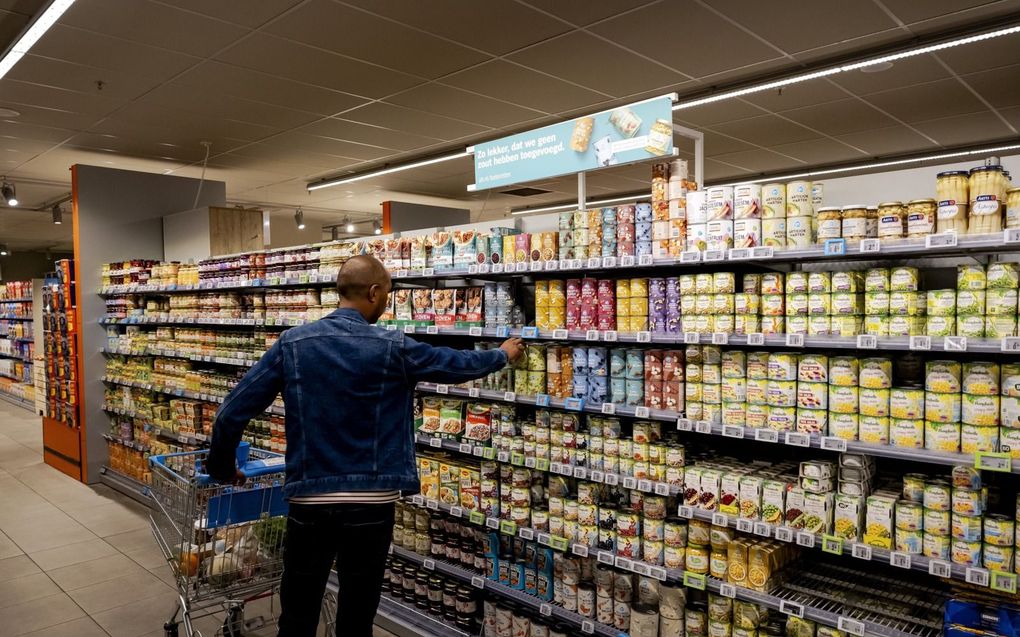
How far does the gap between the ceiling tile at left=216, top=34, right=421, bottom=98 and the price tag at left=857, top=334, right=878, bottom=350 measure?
4.81m

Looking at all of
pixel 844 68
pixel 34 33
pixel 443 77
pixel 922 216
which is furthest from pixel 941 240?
pixel 34 33

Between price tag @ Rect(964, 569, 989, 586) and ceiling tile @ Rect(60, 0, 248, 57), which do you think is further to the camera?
ceiling tile @ Rect(60, 0, 248, 57)

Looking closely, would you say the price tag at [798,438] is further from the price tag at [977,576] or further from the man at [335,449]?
the man at [335,449]

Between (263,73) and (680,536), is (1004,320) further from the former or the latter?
(263,73)

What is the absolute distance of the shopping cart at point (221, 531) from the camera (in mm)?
3141

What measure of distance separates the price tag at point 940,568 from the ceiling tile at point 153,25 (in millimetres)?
5431

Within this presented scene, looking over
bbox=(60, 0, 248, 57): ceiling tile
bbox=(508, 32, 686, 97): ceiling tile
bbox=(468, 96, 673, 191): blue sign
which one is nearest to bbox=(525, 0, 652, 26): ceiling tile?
bbox=(508, 32, 686, 97): ceiling tile

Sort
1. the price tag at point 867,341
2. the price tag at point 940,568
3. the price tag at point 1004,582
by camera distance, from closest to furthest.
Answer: the price tag at point 1004,582
the price tag at point 940,568
the price tag at point 867,341

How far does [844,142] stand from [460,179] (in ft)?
20.0

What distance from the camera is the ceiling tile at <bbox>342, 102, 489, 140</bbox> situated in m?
7.43

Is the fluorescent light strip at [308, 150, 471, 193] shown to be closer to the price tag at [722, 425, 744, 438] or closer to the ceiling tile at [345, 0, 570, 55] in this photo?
the ceiling tile at [345, 0, 570, 55]

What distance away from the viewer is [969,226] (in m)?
2.39

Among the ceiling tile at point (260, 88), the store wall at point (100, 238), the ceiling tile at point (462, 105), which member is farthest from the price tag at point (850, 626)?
the store wall at point (100, 238)

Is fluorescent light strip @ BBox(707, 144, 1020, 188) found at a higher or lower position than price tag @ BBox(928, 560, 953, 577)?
higher
